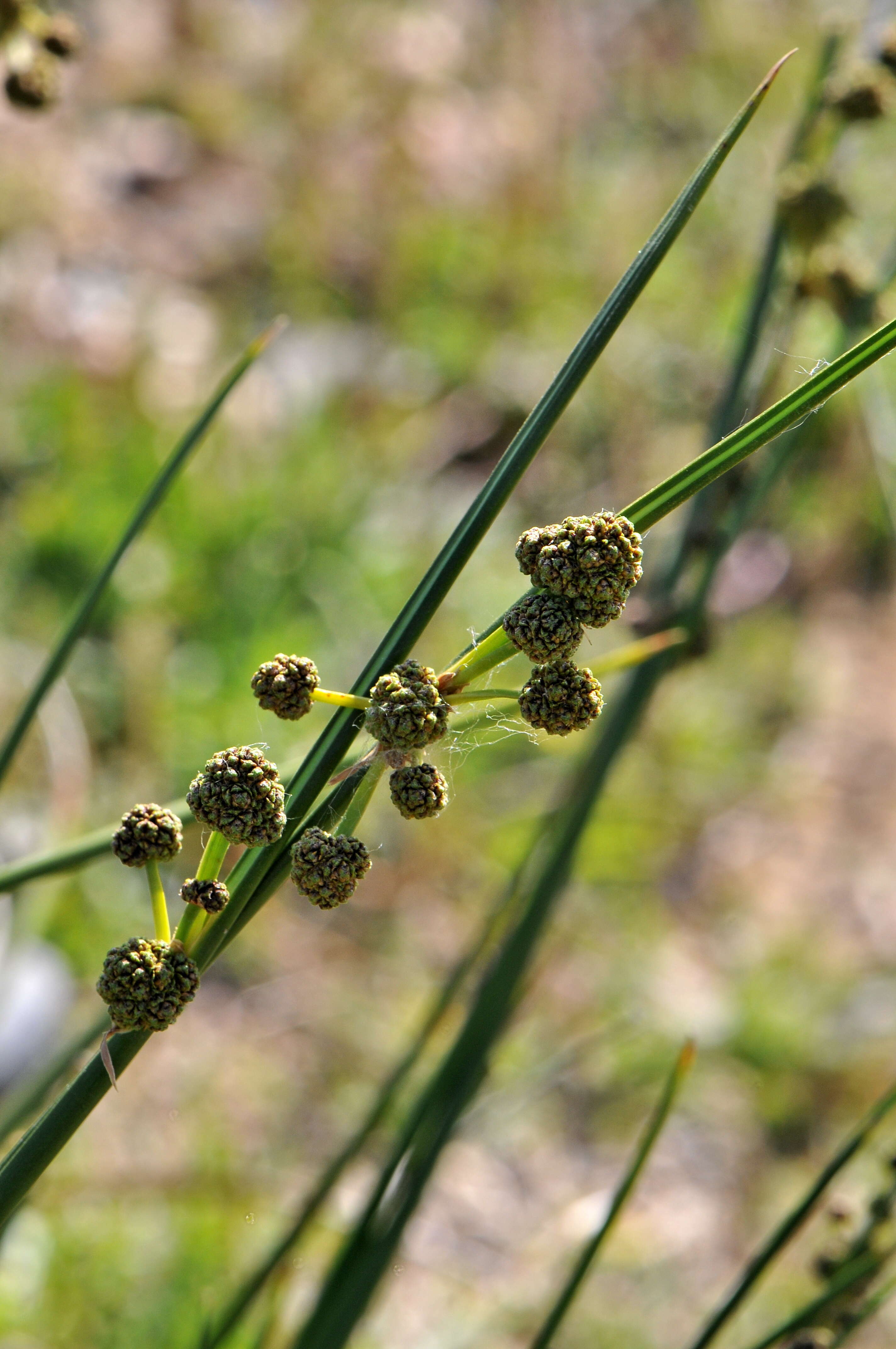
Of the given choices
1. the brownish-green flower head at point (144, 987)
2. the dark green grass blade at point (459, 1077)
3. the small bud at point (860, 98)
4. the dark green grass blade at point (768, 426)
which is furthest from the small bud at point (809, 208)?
the brownish-green flower head at point (144, 987)

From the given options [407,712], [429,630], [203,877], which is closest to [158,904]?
[203,877]

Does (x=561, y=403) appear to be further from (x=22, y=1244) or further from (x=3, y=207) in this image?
(x=3, y=207)

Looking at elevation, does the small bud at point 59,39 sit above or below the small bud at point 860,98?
below

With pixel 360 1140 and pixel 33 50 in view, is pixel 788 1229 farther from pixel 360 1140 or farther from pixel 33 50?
pixel 33 50

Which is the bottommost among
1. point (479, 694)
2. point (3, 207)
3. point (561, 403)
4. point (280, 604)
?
point (479, 694)

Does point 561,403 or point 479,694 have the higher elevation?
point 561,403

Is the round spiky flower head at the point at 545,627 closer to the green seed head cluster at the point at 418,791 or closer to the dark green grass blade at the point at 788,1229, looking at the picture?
the green seed head cluster at the point at 418,791

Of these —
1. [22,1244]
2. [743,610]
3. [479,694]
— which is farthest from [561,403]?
[743,610]
